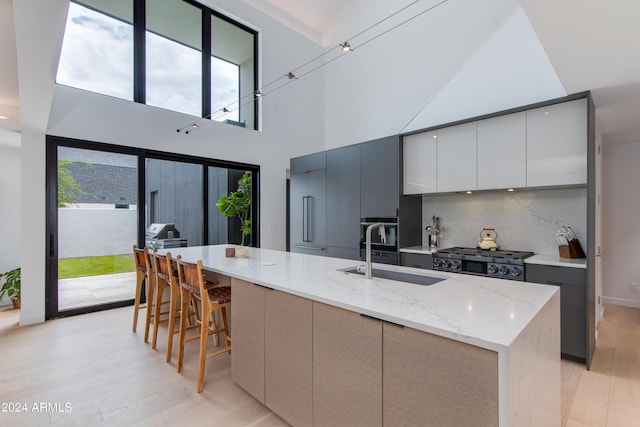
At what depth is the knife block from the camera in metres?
2.80

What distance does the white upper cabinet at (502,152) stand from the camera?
2.92 m

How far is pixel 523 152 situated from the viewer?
2.90 metres

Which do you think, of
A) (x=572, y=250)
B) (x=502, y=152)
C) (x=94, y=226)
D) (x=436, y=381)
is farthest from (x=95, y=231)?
(x=572, y=250)

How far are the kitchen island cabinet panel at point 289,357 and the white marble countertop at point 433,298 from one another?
93 mm

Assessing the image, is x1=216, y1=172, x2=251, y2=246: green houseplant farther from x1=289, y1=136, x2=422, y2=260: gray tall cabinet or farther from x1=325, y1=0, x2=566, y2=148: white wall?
x1=325, y1=0, x2=566, y2=148: white wall

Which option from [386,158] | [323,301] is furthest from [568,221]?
[323,301]

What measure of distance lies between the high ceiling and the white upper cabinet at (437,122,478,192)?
3.05 feet

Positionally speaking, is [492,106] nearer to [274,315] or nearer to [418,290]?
[418,290]

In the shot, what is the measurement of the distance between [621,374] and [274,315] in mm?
2872

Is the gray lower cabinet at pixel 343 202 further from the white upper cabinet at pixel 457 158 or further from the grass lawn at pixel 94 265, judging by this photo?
the grass lawn at pixel 94 265

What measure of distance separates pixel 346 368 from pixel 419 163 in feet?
9.56

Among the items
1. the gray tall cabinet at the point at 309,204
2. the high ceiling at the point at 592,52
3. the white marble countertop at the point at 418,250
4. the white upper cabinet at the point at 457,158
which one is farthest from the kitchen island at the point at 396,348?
the gray tall cabinet at the point at 309,204

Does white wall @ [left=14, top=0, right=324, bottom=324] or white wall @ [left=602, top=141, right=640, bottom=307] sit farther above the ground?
white wall @ [left=14, top=0, right=324, bottom=324]

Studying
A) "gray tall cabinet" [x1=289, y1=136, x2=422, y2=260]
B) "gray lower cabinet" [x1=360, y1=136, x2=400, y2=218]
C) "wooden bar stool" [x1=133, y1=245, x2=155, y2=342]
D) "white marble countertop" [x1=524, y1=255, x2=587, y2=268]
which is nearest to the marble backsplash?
"white marble countertop" [x1=524, y1=255, x2=587, y2=268]
